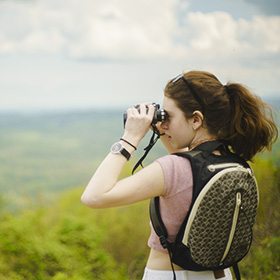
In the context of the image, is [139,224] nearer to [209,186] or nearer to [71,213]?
[71,213]

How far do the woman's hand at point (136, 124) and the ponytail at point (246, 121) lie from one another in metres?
0.27

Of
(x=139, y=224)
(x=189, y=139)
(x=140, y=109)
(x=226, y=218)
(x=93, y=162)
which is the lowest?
(x=139, y=224)

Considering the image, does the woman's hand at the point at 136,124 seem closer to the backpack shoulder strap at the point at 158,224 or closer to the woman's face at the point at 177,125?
the woman's face at the point at 177,125

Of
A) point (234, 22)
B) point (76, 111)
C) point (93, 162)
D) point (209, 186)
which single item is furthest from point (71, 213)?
point (209, 186)

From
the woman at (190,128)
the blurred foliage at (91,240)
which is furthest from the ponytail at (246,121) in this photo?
the blurred foliage at (91,240)

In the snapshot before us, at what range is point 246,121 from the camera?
1.19 metres

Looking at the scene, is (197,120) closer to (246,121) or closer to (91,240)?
(246,121)

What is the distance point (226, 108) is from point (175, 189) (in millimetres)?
328

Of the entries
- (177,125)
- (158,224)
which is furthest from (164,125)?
(158,224)

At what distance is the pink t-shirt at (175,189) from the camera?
41.9 inches

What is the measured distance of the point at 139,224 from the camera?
325cm

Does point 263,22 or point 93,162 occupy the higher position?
point 263,22

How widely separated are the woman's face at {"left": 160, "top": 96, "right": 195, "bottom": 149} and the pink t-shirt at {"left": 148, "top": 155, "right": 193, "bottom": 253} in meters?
0.14

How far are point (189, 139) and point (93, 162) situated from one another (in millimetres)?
2231
